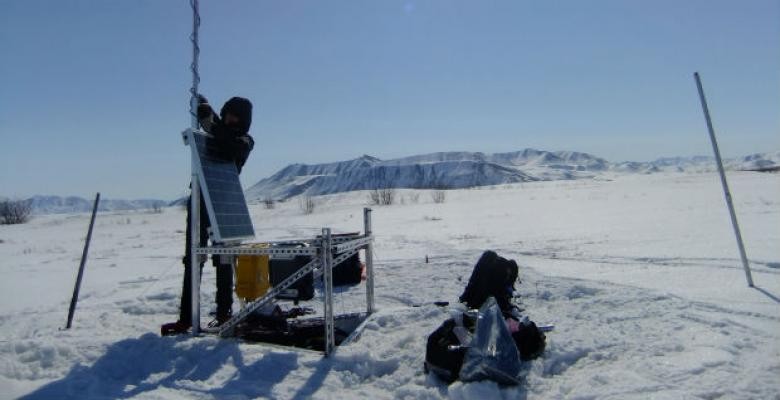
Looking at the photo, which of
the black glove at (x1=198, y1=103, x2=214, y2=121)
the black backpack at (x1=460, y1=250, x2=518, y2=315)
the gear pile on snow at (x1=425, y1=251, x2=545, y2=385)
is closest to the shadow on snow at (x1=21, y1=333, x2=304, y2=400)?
the gear pile on snow at (x1=425, y1=251, x2=545, y2=385)

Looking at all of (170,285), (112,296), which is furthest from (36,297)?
(170,285)

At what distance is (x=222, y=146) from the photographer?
21.0 feet

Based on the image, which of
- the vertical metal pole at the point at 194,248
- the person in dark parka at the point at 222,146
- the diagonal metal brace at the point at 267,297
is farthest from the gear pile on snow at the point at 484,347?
the person in dark parka at the point at 222,146

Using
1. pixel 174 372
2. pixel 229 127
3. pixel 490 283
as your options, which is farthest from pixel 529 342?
pixel 229 127

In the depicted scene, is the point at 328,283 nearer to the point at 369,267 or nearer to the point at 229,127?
the point at 369,267

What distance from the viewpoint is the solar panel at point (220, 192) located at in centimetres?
587

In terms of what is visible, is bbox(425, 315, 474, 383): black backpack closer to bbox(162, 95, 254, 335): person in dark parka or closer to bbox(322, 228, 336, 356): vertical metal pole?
bbox(322, 228, 336, 356): vertical metal pole

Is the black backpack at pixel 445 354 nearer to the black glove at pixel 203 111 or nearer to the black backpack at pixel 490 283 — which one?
the black backpack at pixel 490 283

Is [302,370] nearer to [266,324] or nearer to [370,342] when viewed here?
[370,342]

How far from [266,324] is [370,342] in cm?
177

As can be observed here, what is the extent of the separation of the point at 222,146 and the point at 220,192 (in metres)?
0.61

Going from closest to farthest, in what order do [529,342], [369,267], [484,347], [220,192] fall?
[484,347], [529,342], [220,192], [369,267]

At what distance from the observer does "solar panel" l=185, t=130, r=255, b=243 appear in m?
5.87

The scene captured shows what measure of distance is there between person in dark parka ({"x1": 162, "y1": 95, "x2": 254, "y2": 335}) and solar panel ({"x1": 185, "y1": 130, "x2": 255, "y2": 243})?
0.58 feet
